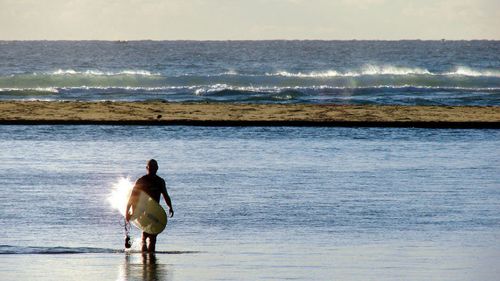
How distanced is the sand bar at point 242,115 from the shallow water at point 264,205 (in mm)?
2565

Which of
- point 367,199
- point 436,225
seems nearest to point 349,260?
point 436,225

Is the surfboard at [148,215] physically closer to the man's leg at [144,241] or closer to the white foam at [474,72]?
the man's leg at [144,241]

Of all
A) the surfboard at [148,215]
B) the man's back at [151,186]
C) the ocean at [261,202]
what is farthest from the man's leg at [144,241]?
the man's back at [151,186]

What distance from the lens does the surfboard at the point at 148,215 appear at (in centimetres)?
1725

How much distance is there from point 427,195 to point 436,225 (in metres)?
3.78

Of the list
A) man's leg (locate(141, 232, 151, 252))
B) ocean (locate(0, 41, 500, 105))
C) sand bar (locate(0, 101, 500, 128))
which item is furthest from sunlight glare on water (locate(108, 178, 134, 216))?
ocean (locate(0, 41, 500, 105))

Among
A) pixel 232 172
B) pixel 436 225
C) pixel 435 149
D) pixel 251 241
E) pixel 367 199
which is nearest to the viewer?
pixel 251 241

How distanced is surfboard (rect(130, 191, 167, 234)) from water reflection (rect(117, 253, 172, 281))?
2.46 feet

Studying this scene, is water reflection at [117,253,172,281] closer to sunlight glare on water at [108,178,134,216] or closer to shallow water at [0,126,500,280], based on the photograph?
shallow water at [0,126,500,280]

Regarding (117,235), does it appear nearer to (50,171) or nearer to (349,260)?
(349,260)

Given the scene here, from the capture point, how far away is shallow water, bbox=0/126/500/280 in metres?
15.4

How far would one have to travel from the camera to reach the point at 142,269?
15.2 metres

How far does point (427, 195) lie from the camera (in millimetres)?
23031

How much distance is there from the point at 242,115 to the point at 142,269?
27.2 meters
